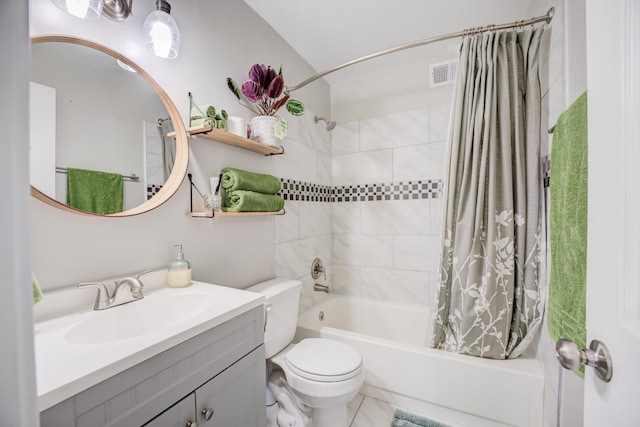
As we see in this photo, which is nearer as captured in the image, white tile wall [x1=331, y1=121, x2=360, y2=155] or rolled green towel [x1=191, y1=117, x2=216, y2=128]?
rolled green towel [x1=191, y1=117, x2=216, y2=128]

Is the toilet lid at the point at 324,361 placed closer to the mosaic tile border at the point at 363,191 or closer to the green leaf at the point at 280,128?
the mosaic tile border at the point at 363,191

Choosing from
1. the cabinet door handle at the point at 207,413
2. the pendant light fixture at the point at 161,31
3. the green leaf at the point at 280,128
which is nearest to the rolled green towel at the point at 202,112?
the pendant light fixture at the point at 161,31

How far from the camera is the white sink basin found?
773mm

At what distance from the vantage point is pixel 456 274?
1514 millimetres

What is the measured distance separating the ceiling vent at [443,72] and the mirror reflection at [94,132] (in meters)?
1.62

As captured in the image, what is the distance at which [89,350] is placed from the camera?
591 millimetres

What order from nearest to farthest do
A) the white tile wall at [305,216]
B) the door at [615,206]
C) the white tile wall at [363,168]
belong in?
the door at [615,206], the white tile wall at [305,216], the white tile wall at [363,168]

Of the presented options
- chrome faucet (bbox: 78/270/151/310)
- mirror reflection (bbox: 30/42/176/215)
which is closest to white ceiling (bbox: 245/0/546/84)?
mirror reflection (bbox: 30/42/176/215)

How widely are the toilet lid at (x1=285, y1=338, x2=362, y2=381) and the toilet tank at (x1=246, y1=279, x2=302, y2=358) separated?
0.09m

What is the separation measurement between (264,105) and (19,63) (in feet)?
4.31

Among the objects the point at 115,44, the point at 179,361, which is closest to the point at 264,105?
the point at 115,44

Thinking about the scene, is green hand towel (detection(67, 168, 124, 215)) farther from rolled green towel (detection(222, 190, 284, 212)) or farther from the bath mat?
the bath mat

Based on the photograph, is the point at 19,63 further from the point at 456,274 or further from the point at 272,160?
the point at 456,274

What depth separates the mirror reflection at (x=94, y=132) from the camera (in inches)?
31.6
